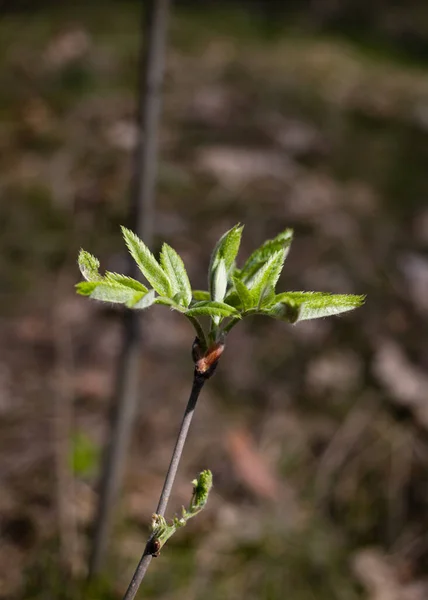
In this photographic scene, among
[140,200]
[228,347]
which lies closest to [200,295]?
[140,200]

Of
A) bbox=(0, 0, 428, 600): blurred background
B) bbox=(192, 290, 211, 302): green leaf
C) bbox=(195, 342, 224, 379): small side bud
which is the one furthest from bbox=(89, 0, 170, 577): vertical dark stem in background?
bbox=(195, 342, 224, 379): small side bud

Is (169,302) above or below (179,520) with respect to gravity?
above

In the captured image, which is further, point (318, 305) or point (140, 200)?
point (140, 200)

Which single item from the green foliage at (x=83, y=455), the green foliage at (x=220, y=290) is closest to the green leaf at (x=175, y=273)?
the green foliage at (x=220, y=290)

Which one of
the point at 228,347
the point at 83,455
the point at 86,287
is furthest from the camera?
the point at 228,347

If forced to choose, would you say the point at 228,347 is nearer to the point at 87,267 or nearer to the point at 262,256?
the point at 262,256

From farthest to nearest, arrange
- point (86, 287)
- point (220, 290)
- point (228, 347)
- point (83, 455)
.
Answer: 1. point (228, 347)
2. point (83, 455)
3. point (220, 290)
4. point (86, 287)

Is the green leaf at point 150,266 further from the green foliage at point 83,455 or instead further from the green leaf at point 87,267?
the green foliage at point 83,455

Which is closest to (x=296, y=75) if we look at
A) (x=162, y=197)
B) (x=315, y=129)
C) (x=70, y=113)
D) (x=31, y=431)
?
(x=315, y=129)
